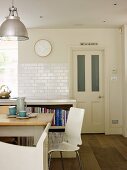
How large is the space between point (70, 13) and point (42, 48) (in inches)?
65.5

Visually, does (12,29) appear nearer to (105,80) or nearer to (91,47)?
(91,47)

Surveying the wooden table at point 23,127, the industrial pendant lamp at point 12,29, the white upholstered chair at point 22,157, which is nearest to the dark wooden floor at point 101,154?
the wooden table at point 23,127

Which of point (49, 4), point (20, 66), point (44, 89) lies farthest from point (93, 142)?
point (49, 4)

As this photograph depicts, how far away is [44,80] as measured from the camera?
24.1ft

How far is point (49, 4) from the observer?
5.18 metres

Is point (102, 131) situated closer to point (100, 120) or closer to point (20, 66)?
point (100, 120)

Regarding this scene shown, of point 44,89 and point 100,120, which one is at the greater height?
point 44,89

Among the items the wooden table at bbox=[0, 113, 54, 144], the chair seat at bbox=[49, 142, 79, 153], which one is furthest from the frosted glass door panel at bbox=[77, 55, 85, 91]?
the wooden table at bbox=[0, 113, 54, 144]

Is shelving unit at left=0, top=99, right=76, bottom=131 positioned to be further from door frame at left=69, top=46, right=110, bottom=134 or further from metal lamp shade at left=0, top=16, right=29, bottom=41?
door frame at left=69, top=46, right=110, bottom=134

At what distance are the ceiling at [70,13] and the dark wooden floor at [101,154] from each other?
2.68m

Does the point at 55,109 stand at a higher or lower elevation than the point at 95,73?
lower

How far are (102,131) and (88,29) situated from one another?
2608 mm

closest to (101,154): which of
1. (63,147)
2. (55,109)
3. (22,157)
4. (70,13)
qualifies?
(55,109)

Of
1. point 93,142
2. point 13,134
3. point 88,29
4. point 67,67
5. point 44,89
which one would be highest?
point 88,29
